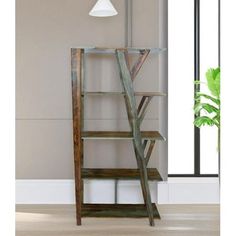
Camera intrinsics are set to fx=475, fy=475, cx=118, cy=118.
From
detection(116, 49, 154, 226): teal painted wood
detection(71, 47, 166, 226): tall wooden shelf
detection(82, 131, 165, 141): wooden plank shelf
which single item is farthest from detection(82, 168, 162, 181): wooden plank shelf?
detection(82, 131, 165, 141): wooden plank shelf

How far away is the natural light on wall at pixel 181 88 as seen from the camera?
13.9ft

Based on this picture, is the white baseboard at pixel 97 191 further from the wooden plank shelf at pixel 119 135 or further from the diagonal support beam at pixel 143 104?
the diagonal support beam at pixel 143 104

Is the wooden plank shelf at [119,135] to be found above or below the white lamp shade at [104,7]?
below

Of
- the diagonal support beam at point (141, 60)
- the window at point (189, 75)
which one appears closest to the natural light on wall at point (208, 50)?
the window at point (189, 75)

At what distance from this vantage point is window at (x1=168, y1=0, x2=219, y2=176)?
4.23m

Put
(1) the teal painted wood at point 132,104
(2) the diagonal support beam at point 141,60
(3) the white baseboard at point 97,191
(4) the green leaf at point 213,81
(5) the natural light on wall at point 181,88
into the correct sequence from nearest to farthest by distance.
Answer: (1) the teal painted wood at point 132,104 → (2) the diagonal support beam at point 141,60 → (4) the green leaf at point 213,81 → (3) the white baseboard at point 97,191 → (5) the natural light on wall at point 181,88

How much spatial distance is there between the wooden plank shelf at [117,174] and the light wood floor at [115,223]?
0.30 metres

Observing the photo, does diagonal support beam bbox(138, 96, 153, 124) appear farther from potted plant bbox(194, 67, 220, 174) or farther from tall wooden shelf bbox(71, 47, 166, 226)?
potted plant bbox(194, 67, 220, 174)

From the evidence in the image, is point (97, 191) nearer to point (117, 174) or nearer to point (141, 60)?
point (117, 174)

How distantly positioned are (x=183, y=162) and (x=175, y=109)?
48cm

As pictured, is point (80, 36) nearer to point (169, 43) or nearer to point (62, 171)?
point (169, 43)

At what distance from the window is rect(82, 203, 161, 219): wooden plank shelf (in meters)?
0.75

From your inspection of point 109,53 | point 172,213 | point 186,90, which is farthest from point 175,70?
point 172,213

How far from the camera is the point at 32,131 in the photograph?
386 centimetres
